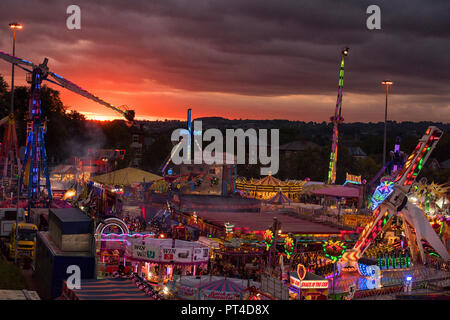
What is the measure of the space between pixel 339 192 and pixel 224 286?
1331 inches

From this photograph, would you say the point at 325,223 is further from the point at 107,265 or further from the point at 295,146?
the point at 295,146

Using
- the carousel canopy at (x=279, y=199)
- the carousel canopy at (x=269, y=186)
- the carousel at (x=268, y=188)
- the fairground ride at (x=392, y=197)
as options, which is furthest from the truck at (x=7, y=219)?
the carousel canopy at (x=269, y=186)

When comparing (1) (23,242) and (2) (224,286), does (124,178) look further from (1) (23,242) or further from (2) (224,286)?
(2) (224,286)

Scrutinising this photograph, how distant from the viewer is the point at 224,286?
57.9 feet

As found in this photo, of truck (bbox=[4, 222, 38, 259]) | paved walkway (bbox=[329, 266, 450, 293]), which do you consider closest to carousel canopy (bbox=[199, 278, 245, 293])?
paved walkway (bbox=[329, 266, 450, 293])

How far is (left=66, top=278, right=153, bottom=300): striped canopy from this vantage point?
14555 millimetres

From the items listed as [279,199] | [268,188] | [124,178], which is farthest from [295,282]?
[268,188]

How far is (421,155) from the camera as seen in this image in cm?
2312

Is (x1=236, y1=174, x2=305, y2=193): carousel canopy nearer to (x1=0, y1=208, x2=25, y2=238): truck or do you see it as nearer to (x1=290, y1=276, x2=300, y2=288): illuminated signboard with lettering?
(x1=0, y1=208, x2=25, y2=238): truck

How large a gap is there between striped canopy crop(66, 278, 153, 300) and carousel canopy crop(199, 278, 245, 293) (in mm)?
2789

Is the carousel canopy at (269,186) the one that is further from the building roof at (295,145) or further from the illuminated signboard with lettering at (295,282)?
the building roof at (295,145)

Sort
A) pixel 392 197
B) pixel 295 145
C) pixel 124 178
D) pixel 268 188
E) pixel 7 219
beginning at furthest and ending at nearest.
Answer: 1. pixel 295 145
2. pixel 268 188
3. pixel 124 178
4. pixel 7 219
5. pixel 392 197
